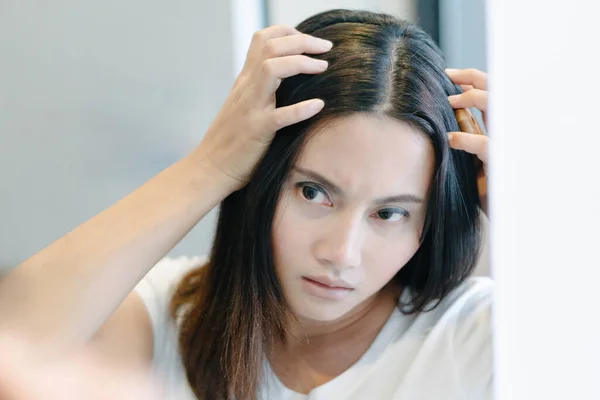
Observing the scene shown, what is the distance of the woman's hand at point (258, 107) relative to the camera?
44 cm

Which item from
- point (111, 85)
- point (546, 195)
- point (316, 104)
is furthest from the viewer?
point (111, 85)

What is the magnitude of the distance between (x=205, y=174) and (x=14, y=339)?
0.19m

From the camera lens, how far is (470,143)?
46 cm

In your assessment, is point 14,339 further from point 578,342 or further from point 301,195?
point 578,342

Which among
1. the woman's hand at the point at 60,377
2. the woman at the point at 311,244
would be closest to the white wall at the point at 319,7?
the woman at the point at 311,244

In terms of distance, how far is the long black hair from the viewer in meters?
0.46

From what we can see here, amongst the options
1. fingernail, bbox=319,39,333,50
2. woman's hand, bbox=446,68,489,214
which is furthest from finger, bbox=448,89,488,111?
fingernail, bbox=319,39,333,50

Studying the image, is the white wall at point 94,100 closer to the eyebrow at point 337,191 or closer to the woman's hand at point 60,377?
the woman's hand at point 60,377

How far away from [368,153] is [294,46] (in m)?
0.10

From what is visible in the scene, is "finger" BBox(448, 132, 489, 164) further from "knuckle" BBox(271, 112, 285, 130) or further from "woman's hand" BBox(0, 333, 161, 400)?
"woman's hand" BBox(0, 333, 161, 400)

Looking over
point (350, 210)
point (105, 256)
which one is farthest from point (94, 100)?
point (350, 210)

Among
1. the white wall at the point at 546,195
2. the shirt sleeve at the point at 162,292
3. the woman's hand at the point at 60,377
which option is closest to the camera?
the white wall at the point at 546,195

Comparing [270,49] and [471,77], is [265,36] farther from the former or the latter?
[471,77]

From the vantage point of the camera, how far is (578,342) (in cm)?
20
